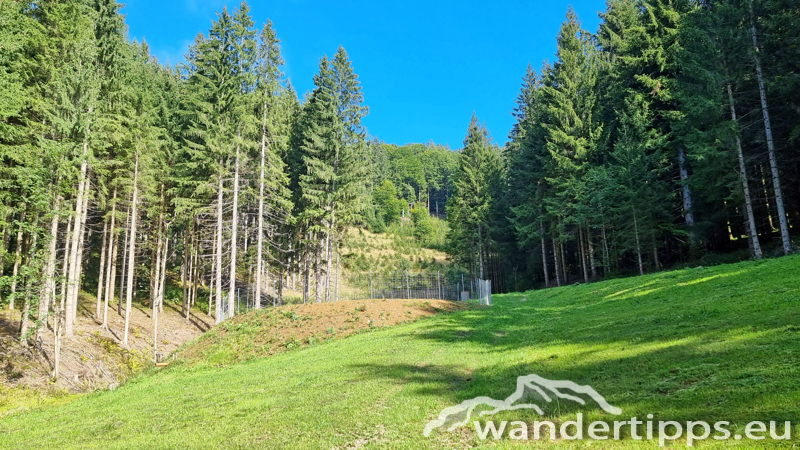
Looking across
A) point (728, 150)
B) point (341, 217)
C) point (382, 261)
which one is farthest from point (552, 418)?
point (382, 261)

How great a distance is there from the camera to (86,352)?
58.7 feet

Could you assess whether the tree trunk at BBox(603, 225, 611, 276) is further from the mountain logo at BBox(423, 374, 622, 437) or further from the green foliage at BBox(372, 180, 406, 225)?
the green foliage at BBox(372, 180, 406, 225)

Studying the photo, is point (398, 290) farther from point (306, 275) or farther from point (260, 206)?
point (260, 206)

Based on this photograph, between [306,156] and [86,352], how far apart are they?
59.1ft

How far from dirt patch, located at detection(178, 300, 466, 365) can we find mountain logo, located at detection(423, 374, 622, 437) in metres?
10.5

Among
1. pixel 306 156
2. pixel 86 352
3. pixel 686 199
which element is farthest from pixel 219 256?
pixel 686 199

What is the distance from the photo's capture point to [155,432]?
6.90m

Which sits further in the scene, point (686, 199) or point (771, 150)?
point (686, 199)

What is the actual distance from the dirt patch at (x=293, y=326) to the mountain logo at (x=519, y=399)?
34.3 ft

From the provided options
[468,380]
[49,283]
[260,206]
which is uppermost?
[260,206]

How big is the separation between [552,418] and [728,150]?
2196 centimetres

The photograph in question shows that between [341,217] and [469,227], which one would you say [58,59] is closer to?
[341,217]

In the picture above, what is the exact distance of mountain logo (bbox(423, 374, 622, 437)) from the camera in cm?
562

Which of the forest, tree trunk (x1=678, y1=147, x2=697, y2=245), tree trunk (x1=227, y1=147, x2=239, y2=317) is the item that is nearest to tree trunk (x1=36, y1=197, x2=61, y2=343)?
the forest
